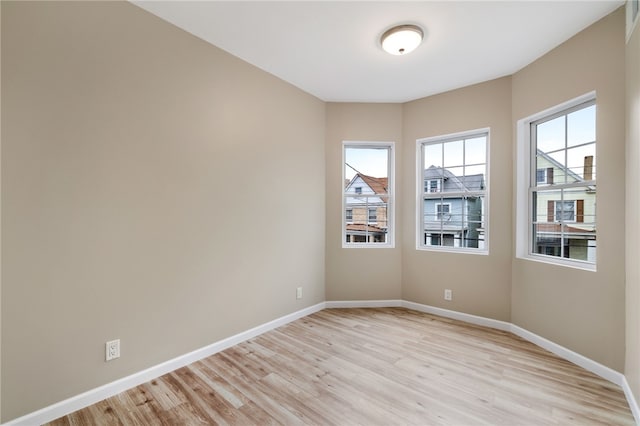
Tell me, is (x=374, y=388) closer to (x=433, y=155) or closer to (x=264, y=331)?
(x=264, y=331)

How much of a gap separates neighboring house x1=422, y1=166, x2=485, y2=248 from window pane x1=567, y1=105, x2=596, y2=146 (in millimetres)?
944

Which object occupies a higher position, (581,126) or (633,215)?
(581,126)

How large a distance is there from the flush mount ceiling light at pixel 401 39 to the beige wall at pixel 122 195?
1339mm

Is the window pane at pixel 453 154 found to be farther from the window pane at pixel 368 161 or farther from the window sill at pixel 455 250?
the window sill at pixel 455 250

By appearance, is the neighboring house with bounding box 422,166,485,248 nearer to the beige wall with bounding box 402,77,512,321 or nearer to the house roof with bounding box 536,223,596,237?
the beige wall with bounding box 402,77,512,321

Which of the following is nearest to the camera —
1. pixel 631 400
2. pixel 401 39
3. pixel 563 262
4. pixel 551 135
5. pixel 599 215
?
pixel 631 400

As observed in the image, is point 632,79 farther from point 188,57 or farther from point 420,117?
point 188,57

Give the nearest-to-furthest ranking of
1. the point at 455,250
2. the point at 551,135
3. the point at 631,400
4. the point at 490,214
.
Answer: the point at 631,400, the point at 551,135, the point at 490,214, the point at 455,250

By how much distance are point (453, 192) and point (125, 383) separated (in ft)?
12.3

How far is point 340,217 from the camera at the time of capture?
3939mm

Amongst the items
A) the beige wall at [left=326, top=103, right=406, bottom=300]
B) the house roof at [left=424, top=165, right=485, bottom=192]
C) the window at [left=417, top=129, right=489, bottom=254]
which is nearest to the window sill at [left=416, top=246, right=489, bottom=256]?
the window at [left=417, top=129, right=489, bottom=254]

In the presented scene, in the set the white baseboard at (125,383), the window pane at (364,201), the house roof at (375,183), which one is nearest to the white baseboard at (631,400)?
the window pane at (364,201)

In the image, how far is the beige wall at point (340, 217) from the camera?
12.8ft

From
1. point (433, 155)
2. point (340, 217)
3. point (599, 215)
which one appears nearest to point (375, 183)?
point (340, 217)
